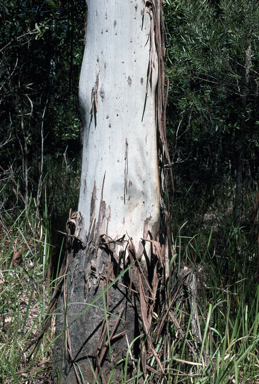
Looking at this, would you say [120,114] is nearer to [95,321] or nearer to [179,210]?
[95,321]

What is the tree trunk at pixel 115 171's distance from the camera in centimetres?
150

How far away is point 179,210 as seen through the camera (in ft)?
12.0

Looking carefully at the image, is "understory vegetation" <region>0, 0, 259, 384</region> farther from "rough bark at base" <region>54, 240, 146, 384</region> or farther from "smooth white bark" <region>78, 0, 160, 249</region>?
"smooth white bark" <region>78, 0, 160, 249</region>

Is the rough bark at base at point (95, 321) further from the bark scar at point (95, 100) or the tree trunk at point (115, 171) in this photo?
the bark scar at point (95, 100)

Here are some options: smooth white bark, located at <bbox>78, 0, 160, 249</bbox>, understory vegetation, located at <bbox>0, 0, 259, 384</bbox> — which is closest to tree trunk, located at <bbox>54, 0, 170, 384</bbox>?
smooth white bark, located at <bbox>78, 0, 160, 249</bbox>

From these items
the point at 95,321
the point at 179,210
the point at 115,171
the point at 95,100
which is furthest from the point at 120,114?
the point at 179,210

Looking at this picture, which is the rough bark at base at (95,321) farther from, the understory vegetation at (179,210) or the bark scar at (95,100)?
the bark scar at (95,100)

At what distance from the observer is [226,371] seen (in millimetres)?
1445

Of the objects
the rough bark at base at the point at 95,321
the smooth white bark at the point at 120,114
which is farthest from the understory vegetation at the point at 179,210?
the smooth white bark at the point at 120,114

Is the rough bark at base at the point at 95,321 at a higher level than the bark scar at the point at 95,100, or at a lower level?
lower

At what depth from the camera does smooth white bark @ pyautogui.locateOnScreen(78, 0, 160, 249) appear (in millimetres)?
1489

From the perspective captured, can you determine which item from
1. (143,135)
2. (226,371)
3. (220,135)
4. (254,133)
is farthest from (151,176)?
(220,135)

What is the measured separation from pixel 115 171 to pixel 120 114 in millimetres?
265

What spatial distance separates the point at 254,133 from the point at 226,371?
8.28 ft
